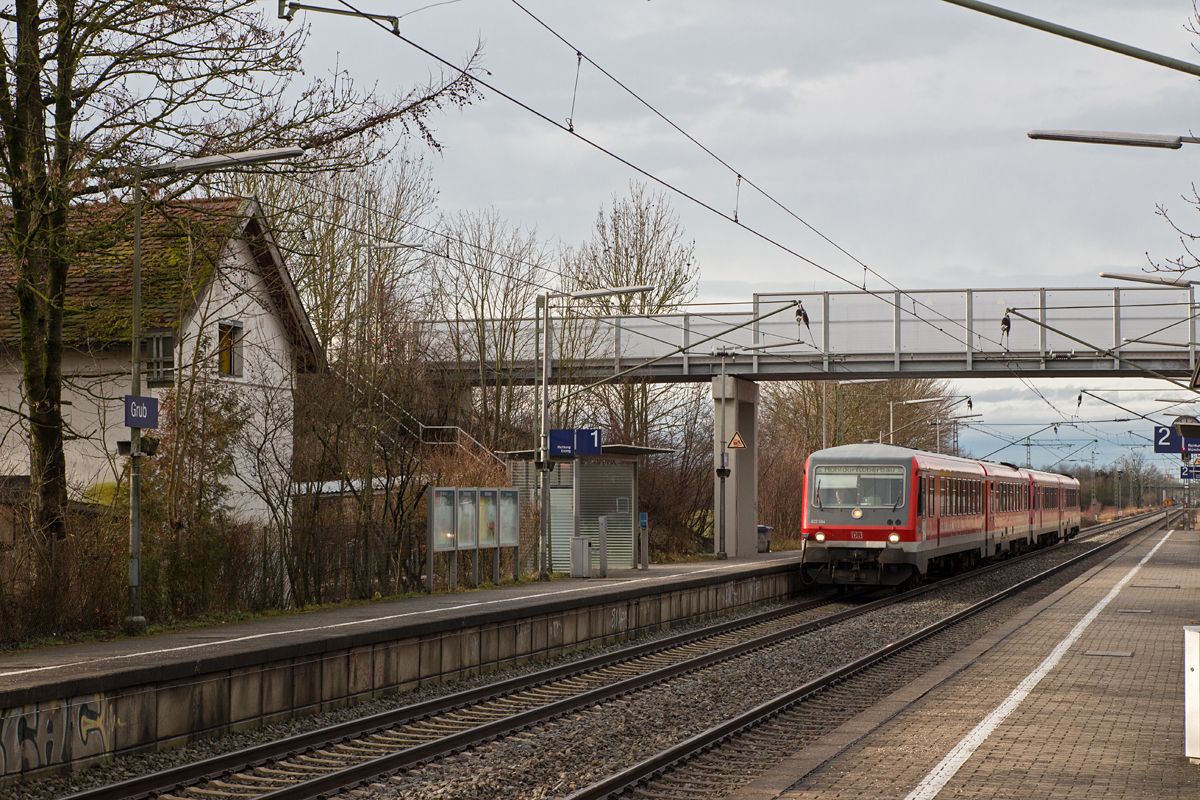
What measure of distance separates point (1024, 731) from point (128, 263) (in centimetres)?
1572

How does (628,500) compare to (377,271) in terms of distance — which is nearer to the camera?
(377,271)

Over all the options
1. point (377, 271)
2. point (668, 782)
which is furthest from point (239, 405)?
point (668, 782)

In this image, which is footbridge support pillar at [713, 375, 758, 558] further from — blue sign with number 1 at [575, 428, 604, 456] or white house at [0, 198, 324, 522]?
white house at [0, 198, 324, 522]

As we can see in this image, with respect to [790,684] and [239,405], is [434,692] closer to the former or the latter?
[790,684]

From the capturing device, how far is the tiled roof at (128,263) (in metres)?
16.5

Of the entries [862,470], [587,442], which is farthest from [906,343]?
[587,442]

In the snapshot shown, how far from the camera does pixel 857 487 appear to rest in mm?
25922

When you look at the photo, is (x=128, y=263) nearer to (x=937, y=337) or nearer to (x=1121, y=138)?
(x=1121, y=138)

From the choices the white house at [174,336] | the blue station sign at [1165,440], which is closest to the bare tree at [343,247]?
the white house at [174,336]

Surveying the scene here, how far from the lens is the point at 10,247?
1546 centimetres

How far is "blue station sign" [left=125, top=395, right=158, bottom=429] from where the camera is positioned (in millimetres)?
14750

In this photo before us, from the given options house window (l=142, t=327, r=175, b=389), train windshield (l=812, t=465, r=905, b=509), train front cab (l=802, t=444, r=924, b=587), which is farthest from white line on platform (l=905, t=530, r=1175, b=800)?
house window (l=142, t=327, r=175, b=389)

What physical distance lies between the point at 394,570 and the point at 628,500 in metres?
8.45

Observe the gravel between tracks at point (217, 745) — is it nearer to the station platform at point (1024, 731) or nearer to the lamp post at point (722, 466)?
the station platform at point (1024, 731)
